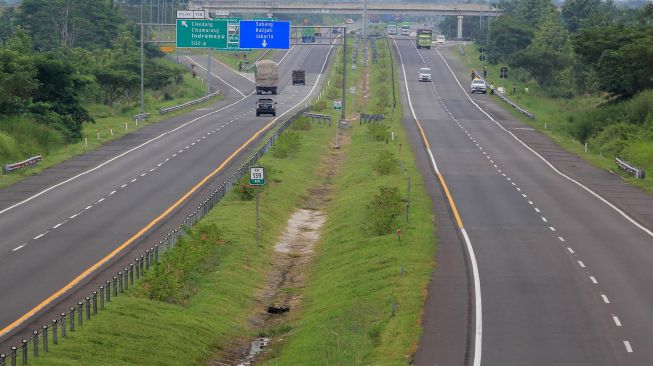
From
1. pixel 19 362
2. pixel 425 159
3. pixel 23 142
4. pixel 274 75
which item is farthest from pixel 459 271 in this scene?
pixel 274 75

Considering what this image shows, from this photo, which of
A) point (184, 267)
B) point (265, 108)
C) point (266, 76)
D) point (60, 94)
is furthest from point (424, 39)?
point (184, 267)

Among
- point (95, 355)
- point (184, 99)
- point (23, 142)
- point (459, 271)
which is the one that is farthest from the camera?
point (184, 99)

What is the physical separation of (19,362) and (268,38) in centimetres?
6848

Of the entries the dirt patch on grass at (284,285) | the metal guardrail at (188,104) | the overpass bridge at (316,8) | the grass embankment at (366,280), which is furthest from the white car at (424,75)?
the dirt patch on grass at (284,285)

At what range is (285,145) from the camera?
69625mm

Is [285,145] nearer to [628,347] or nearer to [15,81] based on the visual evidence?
[15,81]

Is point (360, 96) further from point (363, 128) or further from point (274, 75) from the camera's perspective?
point (363, 128)

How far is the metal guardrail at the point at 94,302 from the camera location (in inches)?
965

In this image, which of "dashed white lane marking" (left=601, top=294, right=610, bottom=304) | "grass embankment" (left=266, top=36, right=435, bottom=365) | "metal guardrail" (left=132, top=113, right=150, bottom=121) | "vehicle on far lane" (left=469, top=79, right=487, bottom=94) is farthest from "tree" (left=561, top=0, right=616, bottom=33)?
"dashed white lane marking" (left=601, top=294, right=610, bottom=304)

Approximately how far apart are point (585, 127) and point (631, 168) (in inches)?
833

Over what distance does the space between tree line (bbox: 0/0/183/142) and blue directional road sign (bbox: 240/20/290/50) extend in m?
12.5

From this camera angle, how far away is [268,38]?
90.8m

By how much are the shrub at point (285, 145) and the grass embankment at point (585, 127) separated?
17150mm

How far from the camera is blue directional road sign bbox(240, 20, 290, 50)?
90062 mm
